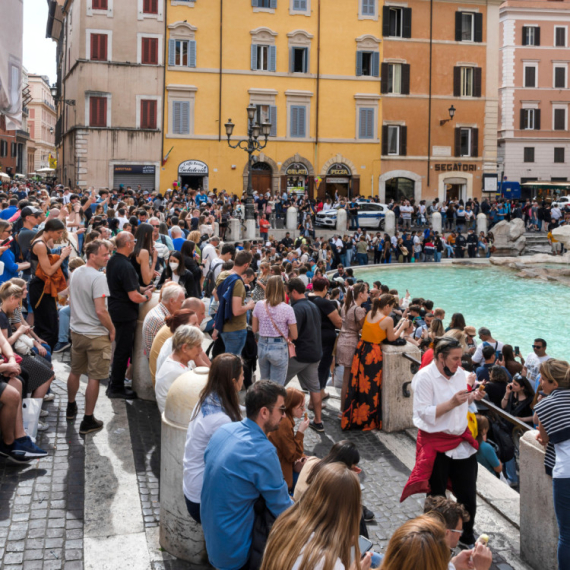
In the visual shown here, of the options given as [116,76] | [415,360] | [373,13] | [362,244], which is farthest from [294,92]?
[415,360]

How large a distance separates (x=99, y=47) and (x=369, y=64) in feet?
47.4

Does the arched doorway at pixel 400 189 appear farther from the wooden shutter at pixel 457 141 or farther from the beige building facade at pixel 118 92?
the beige building facade at pixel 118 92

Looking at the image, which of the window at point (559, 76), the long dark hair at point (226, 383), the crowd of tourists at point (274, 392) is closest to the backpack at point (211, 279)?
the crowd of tourists at point (274, 392)

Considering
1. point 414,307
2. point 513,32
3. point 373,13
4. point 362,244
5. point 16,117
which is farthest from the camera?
point 513,32

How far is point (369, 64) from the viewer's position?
3991cm

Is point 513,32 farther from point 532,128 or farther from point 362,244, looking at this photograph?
point 362,244

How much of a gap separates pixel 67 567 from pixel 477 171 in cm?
4019

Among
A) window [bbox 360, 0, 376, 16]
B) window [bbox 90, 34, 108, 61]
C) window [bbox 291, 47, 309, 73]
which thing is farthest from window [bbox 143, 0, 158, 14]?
window [bbox 360, 0, 376, 16]

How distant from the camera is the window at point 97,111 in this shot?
119 ft

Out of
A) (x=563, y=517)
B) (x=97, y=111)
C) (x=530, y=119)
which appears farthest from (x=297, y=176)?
(x=563, y=517)

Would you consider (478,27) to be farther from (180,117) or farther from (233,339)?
(233,339)

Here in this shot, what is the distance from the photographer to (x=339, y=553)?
9.70 feet

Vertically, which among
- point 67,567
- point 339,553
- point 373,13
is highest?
point 373,13

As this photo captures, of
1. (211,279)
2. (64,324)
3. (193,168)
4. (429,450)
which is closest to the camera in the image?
(429,450)
